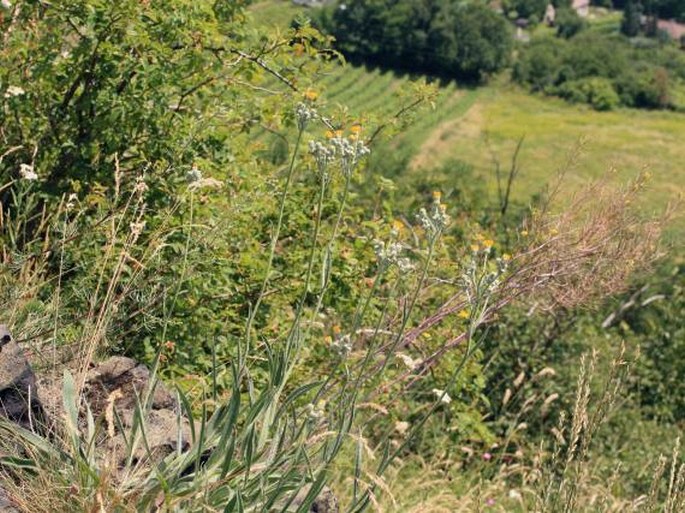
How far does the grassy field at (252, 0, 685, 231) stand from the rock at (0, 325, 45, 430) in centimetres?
6092

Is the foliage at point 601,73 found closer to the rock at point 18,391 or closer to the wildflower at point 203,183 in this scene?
the wildflower at point 203,183

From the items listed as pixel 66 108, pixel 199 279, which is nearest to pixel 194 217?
pixel 199 279

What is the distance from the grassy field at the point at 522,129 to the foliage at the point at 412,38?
6.83 feet

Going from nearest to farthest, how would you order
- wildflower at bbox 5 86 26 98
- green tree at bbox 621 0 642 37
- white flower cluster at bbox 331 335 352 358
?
white flower cluster at bbox 331 335 352 358, wildflower at bbox 5 86 26 98, green tree at bbox 621 0 642 37

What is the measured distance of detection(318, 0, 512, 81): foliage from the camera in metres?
87.3

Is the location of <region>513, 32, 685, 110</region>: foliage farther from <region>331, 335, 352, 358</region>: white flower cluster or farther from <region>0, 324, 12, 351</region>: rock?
<region>331, 335, 352, 358</region>: white flower cluster

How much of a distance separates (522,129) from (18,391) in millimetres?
77327

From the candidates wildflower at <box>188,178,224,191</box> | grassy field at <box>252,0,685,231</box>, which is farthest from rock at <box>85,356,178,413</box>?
grassy field at <box>252,0,685,231</box>

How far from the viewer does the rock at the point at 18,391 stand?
3094mm

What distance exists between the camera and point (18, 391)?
306 cm

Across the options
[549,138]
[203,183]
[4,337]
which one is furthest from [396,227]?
[549,138]

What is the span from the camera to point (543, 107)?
88.6 m

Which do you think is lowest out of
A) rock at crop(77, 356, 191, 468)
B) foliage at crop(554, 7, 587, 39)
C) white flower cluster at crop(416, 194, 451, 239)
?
foliage at crop(554, 7, 587, 39)

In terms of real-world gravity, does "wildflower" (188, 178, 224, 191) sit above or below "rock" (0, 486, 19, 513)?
above
